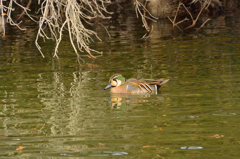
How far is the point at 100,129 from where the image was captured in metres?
6.97

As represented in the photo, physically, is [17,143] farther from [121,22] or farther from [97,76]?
[121,22]

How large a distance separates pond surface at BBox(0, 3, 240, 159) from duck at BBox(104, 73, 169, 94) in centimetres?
18

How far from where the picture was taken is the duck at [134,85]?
9.16 meters

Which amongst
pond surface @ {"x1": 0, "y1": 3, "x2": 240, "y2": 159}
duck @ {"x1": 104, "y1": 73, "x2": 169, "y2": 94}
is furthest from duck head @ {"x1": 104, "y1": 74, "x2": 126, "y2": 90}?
pond surface @ {"x1": 0, "y1": 3, "x2": 240, "y2": 159}

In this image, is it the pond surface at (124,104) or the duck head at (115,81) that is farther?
the duck head at (115,81)

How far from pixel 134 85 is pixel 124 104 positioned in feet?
2.50

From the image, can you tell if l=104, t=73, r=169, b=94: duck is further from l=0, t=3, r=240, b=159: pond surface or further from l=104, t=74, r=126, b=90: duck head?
l=0, t=3, r=240, b=159: pond surface

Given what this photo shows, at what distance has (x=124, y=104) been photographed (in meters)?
8.53

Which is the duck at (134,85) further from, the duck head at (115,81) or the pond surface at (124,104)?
the pond surface at (124,104)

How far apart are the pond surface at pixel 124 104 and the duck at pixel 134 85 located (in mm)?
183

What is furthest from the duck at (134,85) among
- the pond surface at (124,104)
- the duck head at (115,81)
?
the pond surface at (124,104)

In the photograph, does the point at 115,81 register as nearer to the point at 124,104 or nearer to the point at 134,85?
the point at 134,85

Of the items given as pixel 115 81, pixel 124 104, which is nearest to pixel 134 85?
pixel 115 81

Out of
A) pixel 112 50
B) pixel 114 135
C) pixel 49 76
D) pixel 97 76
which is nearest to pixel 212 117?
pixel 114 135
